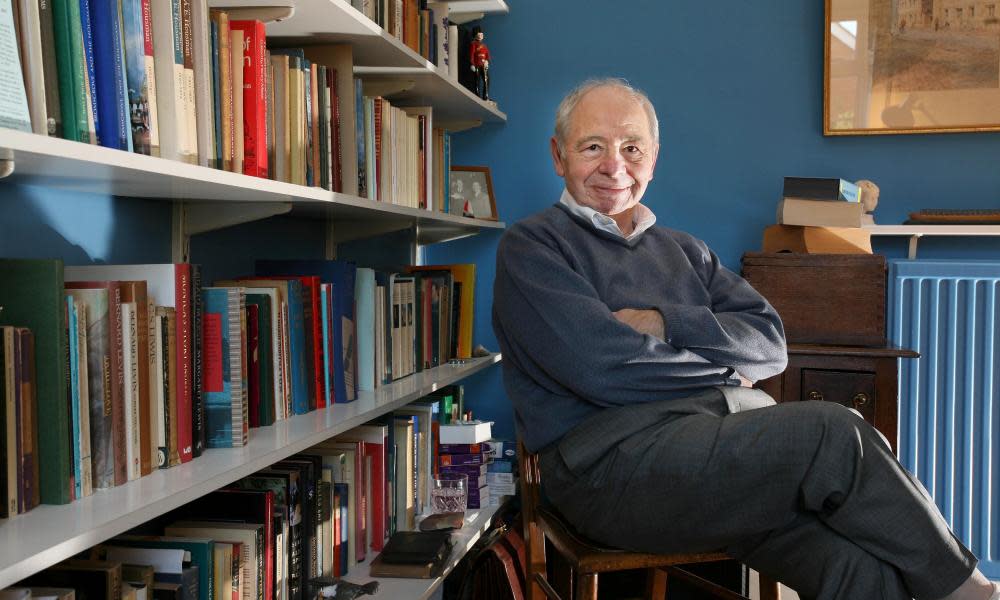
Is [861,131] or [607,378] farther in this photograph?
[861,131]

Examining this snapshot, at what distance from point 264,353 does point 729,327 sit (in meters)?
0.87

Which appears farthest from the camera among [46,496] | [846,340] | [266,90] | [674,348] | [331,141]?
[846,340]

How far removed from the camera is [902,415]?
2.58 metres

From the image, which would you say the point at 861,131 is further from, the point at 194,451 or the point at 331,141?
the point at 194,451

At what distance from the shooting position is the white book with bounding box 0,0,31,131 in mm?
881

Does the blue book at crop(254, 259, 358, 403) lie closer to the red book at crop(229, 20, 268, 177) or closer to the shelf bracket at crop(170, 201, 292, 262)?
the shelf bracket at crop(170, 201, 292, 262)

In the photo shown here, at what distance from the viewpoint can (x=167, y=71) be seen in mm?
1167

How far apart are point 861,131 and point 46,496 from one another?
235 centimetres

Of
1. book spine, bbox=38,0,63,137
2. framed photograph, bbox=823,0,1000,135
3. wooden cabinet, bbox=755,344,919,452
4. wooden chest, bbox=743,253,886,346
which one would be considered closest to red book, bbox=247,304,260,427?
book spine, bbox=38,0,63,137

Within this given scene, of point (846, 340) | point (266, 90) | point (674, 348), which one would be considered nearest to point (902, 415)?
point (846, 340)

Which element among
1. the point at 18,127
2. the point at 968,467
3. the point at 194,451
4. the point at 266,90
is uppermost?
the point at 266,90

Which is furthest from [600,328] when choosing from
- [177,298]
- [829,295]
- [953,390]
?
[953,390]

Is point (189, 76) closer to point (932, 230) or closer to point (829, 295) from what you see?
point (829, 295)

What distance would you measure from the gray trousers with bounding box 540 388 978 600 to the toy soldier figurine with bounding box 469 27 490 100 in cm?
140
